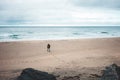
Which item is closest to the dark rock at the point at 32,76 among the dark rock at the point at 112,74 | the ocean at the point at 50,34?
the dark rock at the point at 112,74

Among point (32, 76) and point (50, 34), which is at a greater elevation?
point (32, 76)

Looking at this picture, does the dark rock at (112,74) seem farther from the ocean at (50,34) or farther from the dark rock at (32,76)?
the ocean at (50,34)

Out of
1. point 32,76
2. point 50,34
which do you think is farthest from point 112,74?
point 50,34

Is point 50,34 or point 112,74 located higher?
point 112,74

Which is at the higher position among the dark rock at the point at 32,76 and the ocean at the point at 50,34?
Result: the dark rock at the point at 32,76

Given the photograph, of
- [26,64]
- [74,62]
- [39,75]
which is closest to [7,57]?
[26,64]

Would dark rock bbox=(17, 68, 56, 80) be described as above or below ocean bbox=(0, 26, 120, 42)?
above

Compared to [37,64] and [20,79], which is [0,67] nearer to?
[37,64]

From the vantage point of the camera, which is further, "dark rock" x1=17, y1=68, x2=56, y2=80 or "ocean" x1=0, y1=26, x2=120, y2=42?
"ocean" x1=0, y1=26, x2=120, y2=42

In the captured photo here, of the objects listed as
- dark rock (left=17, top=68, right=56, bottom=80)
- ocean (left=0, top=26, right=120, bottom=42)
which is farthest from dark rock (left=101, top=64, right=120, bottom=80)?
ocean (left=0, top=26, right=120, bottom=42)

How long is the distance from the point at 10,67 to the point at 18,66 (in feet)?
1.80

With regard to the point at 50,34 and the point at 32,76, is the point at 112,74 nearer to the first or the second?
the point at 32,76

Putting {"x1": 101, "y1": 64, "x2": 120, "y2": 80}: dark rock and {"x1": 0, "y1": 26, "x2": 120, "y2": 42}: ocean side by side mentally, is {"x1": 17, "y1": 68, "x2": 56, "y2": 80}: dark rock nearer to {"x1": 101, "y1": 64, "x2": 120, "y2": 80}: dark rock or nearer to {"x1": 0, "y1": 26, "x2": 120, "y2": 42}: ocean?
{"x1": 101, "y1": 64, "x2": 120, "y2": 80}: dark rock

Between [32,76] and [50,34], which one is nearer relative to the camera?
[32,76]
